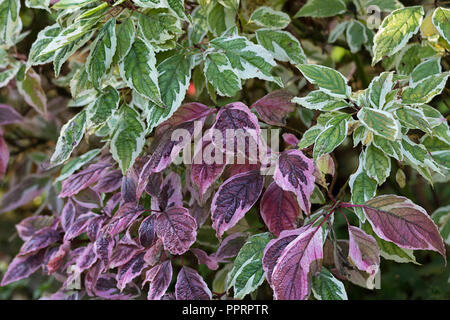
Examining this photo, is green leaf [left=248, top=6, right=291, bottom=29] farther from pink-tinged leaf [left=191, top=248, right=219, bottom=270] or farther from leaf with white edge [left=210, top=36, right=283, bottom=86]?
pink-tinged leaf [left=191, top=248, right=219, bottom=270]

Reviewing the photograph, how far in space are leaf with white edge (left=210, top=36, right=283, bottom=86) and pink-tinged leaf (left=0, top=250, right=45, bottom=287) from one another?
0.57 meters

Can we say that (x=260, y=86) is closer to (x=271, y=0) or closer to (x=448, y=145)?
(x=271, y=0)

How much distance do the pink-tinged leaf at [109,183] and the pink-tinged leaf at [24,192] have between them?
1.47 ft

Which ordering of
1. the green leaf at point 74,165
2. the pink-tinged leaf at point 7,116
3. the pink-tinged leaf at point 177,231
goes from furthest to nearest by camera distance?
1. the pink-tinged leaf at point 7,116
2. the green leaf at point 74,165
3. the pink-tinged leaf at point 177,231

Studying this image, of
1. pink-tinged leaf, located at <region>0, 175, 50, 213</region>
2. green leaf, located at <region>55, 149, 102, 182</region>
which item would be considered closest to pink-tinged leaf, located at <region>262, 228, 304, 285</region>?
green leaf, located at <region>55, 149, 102, 182</region>

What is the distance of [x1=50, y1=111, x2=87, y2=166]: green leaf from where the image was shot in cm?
76

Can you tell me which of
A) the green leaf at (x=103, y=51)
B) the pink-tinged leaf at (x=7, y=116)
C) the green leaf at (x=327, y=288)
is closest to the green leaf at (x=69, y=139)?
the green leaf at (x=103, y=51)

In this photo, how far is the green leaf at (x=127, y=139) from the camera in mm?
758

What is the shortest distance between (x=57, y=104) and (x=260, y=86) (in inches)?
23.6

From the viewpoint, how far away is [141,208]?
2.54ft

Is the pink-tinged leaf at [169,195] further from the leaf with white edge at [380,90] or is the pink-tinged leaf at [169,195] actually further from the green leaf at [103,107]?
the leaf with white edge at [380,90]

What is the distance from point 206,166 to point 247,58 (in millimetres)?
178

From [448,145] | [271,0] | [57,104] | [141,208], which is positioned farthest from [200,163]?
[57,104]

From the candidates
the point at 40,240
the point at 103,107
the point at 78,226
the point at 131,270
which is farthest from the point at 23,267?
the point at 103,107
